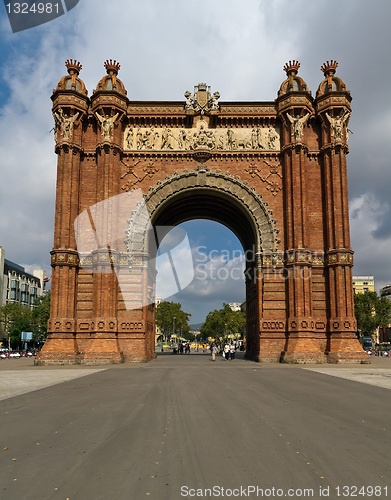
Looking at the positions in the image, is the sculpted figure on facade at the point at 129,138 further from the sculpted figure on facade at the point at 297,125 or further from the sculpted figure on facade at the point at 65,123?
the sculpted figure on facade at the point at 297,125

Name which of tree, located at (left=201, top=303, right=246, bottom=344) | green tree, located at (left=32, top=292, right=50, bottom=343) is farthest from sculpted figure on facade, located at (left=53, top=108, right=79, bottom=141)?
tree, located at (left=201, top=303, right=246, bottom=344)

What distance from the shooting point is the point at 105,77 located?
109 feet

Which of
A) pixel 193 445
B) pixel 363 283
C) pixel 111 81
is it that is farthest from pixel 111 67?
pixel 363 283

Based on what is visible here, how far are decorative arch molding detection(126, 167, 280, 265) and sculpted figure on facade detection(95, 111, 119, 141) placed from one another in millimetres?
5036

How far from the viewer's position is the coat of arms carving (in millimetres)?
34062

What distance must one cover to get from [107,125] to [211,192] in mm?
9344

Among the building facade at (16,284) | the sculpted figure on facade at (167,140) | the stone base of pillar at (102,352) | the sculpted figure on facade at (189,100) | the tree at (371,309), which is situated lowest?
the stone base of pillar at (102,352)

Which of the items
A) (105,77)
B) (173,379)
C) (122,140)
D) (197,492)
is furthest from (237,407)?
(105,77)

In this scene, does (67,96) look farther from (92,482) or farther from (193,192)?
(92,482)

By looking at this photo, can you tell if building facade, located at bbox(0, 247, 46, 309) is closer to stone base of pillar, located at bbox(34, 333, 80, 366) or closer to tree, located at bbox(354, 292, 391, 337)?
stone base of pillar, located at bbox(34, 333, 80, 366)

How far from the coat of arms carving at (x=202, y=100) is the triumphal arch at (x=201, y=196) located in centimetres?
9

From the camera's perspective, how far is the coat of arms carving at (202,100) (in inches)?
1341

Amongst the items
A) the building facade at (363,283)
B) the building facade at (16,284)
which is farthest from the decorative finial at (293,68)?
the building facade at (363,283)

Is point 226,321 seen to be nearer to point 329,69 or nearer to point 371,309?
point 371,309
